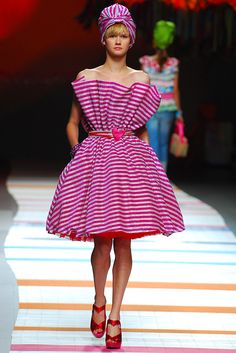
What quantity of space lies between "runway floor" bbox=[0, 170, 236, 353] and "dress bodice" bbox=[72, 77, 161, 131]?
0.96 meters

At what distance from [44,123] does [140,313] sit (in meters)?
12.0

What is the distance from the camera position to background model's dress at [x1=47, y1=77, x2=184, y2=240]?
4832 millimetres

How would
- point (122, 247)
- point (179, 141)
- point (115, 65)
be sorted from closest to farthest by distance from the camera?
1. point (122, 247)
2. point (115, 65)
3. point (179, 141)

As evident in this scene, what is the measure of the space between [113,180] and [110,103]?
359 mm

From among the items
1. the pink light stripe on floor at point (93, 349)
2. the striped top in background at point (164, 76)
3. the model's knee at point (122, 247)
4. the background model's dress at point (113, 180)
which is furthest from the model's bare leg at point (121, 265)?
the striped top in background at point (164, 76)

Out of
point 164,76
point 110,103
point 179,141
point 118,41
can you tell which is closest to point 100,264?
point 110,103

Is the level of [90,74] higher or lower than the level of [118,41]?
lower

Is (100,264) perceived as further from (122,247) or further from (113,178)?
(113,178)

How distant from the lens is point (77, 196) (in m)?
4.94

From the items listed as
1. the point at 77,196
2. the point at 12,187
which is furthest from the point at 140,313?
the point at 12,187

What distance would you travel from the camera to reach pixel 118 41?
5023 millimetres

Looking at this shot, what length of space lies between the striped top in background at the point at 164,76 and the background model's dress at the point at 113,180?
539 centimetres

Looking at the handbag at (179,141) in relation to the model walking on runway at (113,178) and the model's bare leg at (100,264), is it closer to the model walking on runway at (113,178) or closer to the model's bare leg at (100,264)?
the model walking on runway at (113,178)

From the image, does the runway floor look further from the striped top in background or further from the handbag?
the striped top in background
